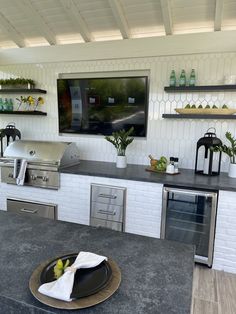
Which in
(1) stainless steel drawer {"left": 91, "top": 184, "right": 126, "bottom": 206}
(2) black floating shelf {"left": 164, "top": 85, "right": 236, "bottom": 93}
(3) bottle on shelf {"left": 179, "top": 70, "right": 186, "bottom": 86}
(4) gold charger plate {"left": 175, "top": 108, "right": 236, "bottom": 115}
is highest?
(3) bottle on shelf {"left": 179, "top": 70, "right": 186, "bottom": 86}

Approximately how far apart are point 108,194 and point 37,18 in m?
2.19

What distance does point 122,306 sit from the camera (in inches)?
27.2

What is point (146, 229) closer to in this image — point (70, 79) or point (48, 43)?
point (70, 79)

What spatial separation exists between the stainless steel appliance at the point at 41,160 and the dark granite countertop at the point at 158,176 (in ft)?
0.44

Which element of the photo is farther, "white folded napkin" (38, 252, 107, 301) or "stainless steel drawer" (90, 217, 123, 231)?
"stainless steel drawer" (90, 217, 123, 231)

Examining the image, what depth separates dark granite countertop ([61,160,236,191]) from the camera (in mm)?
2279

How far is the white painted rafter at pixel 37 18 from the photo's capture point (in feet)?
8.86

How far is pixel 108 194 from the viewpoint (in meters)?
2.62

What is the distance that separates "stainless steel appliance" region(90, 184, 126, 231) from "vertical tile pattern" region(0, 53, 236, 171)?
0.73 metres

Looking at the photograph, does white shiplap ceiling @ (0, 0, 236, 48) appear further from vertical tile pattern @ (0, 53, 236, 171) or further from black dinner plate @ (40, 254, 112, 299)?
black dinner plate @ (40, 254, 112, 299)

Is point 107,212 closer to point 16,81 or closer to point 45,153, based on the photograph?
point 45,153

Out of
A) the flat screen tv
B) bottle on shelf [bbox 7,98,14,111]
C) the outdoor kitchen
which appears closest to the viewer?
the outdoor kitchen

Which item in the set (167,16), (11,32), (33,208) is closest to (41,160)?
(33,208)

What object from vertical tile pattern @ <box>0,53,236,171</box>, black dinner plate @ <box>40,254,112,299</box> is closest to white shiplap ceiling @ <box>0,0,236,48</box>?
vertical tile pattern @ <box>0,53,236,171</box>
